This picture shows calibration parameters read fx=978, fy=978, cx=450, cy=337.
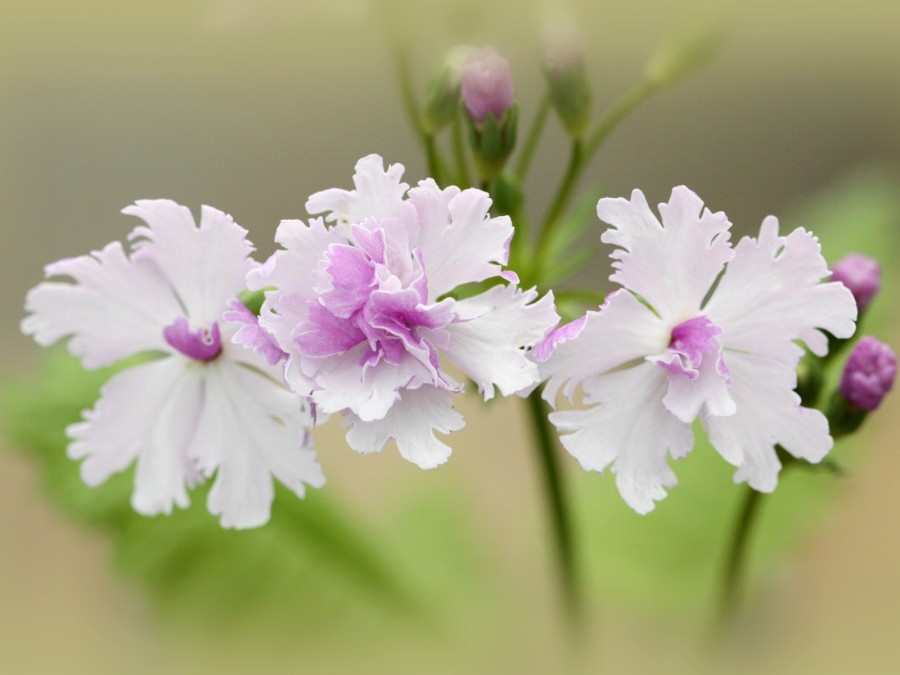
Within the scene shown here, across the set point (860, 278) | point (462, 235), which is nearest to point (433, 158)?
point (462, 235)

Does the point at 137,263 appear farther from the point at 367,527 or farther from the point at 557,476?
the point at 367,527

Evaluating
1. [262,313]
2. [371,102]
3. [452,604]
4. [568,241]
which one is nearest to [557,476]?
[568,241]

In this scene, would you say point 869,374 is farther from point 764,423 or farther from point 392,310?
point 392,310

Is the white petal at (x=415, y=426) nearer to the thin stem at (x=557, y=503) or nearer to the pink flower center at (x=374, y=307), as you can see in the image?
the pink flower center at (x=374, y=307)

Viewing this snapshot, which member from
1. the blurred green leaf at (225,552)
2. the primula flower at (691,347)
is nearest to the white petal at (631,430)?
the primula flower at (691,347)

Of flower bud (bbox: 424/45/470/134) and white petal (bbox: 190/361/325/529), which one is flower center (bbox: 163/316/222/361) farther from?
flower bud (bbox: 424/45/470/134)

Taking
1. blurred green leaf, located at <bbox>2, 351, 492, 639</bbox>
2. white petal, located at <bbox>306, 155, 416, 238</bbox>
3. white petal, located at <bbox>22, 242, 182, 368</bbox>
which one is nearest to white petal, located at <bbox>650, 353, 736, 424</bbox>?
white petal, located at <bbox>306, 155, 416, 238</bbox>
